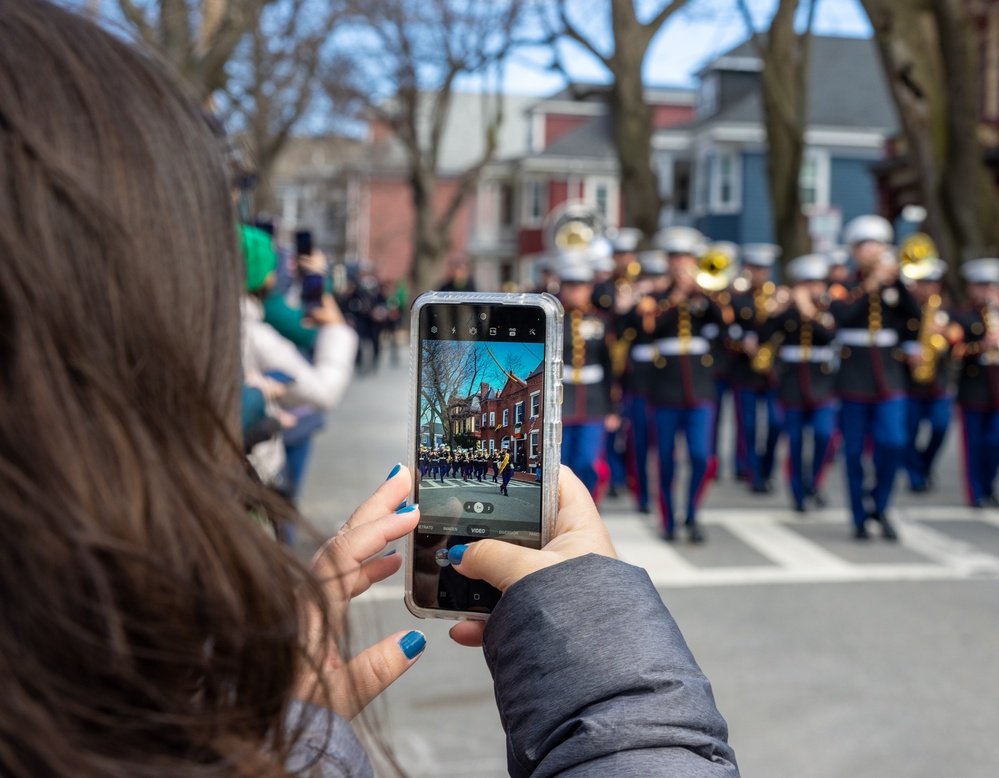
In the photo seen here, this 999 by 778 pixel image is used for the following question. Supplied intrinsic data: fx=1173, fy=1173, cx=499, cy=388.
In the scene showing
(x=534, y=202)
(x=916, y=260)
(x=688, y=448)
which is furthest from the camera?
(x=534, y=202)

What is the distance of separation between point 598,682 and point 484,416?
0.39m

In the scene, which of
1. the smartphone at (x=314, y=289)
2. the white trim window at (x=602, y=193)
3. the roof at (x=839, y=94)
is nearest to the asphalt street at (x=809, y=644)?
the smartphone at (x=314, y=289)

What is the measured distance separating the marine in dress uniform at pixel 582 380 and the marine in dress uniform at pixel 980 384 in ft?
11.5

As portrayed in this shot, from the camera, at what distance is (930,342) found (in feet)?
33.0

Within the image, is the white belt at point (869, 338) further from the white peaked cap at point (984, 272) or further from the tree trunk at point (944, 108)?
the tree trunk at point (944, 108)

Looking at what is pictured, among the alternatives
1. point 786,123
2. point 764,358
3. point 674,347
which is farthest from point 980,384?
point 786,123

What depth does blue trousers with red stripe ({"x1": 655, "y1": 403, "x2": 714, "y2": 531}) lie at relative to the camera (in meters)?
8.34

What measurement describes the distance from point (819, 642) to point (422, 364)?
16.0ft

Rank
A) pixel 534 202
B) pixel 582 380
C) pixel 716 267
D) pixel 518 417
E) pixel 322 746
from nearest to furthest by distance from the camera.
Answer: pixel 322 746 → pixel 518 417 → pixel 582 380 → pixel 716 267 → pixel 534 202

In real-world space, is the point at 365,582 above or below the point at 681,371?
above

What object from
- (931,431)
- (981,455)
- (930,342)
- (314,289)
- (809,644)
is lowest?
(809,644)

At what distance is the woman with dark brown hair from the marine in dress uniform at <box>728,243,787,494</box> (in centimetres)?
1009

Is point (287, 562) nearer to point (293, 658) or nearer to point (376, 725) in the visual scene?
point (293, 658)

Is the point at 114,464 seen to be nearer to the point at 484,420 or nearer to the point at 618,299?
the point at 484,420
